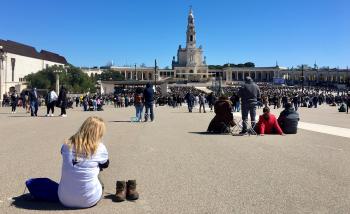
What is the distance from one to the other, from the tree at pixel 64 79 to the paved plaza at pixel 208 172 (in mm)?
86409

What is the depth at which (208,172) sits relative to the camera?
782cm

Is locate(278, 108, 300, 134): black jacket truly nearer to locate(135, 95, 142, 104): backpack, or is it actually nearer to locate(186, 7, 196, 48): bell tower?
locate(135, 95, 142, 104): backpack

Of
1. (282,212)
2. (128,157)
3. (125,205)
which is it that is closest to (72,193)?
(125,205)

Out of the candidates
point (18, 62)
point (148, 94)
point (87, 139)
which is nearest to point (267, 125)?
point (148, 94)

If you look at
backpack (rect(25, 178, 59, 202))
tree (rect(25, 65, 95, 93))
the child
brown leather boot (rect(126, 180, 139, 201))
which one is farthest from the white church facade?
the child

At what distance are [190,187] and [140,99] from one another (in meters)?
13.4

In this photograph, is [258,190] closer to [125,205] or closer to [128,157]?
[125,205]

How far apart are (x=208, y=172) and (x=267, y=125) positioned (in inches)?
263

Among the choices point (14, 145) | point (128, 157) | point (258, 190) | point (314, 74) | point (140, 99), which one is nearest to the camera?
point (258, 190)

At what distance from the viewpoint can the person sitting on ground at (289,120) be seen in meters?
14.1

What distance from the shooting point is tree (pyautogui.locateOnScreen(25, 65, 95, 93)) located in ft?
320

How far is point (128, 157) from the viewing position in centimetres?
949

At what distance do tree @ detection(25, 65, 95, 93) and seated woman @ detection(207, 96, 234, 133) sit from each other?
8396 cm

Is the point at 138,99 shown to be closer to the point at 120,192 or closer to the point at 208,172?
the point at 208,172
